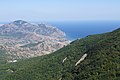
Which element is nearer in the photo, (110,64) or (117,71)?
(117,71)

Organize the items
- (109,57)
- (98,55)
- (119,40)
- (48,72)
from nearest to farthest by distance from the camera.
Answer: (109,57)
(98,55)
(119,40)
(48,72)

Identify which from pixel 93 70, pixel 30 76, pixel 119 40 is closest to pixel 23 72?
pixel 30 76

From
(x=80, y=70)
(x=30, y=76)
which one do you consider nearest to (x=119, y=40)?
(x=80, y=70)

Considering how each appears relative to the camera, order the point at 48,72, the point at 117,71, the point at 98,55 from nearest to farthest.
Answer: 1. the point at 117,71
2. the point at 98,55
3. the point at 48,72

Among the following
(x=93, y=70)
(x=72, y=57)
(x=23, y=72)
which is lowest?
(x=23, y=72)

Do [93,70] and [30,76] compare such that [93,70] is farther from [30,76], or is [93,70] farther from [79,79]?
[30,76]

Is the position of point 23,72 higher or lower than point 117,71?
lower

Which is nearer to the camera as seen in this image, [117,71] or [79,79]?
[117,71]

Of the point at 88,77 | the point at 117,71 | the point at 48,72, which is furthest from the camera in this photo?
the point at 48,72

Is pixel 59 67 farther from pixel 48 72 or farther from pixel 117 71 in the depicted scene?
pixel 117 71
